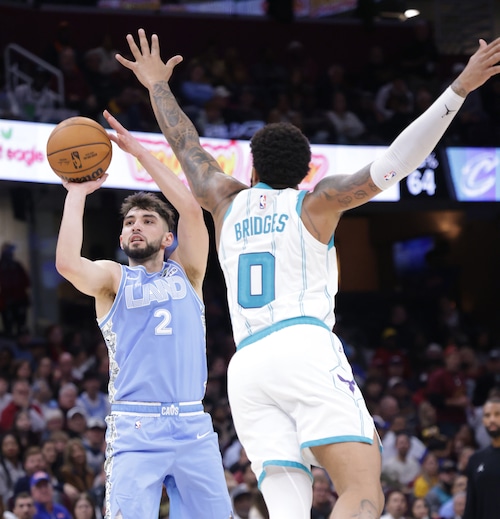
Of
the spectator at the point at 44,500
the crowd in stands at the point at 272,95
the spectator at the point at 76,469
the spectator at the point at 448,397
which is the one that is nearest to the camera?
the spectator at the point at 44,500

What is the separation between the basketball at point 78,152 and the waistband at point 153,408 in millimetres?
1179

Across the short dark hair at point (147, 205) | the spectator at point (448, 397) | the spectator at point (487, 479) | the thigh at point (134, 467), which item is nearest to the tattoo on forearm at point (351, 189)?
the short dark hair at point (147, 205)

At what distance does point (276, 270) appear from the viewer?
4.20 m

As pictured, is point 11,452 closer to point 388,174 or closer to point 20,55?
point 388,174

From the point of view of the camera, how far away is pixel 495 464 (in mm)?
7281

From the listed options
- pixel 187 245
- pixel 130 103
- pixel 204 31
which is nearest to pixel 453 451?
pixel 130 103

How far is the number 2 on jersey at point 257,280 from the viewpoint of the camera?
4.20m

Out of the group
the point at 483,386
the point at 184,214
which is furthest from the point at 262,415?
the point at 483,386

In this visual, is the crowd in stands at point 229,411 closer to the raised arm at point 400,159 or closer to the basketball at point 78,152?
the basketball at point 78,152

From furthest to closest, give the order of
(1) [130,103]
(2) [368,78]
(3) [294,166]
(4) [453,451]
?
(2) [368,78] → (1) [130,103] → (4) [453,451] → (3) [294,166]

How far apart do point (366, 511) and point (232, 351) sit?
11.2m

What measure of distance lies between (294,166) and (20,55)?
546 inches

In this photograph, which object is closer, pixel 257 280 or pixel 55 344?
pixel 257 280

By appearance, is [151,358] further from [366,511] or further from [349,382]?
[366,511]
